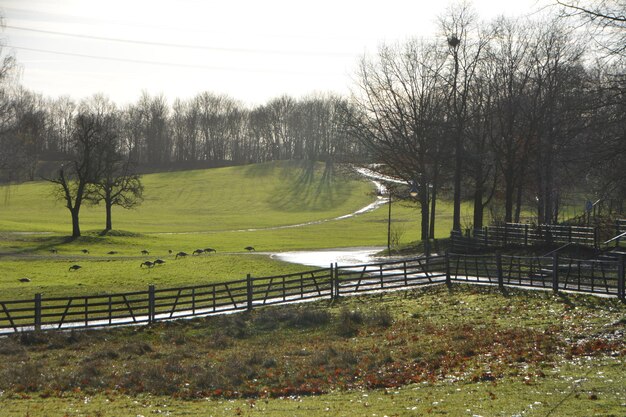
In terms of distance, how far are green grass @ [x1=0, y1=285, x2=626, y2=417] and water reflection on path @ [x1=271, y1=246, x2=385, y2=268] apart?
1900 centimetres

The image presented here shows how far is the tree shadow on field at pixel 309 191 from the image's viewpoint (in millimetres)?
122188

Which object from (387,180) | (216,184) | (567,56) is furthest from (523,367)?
(216,184)

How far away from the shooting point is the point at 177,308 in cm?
3375

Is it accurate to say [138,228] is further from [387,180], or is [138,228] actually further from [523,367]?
[523,367]

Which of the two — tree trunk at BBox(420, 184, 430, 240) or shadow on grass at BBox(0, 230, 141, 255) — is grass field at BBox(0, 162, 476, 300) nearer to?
shadow on grass at BBox(0, 230, 141, 255)

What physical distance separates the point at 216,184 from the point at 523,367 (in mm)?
126849

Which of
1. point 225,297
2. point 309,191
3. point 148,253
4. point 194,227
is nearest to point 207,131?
point 309,191

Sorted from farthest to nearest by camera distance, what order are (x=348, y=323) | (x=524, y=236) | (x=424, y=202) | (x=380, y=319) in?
(x=424, y=202) → (x=524, y=236) → (x=380, y=319) → (x=348, y=323)

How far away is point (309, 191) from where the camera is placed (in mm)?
136250

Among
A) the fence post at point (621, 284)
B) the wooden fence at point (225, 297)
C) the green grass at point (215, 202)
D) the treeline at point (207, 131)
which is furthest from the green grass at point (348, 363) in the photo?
the treeline at point (207, 131)

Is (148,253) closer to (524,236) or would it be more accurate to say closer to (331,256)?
(331,256)

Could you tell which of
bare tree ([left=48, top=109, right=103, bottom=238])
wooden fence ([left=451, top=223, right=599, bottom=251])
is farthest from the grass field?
wooden fence ([left=451, top=223, right=599, bottom=251])

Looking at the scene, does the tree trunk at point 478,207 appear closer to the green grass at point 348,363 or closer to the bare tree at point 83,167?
the green grass at point 348,363

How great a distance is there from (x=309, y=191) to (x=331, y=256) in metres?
79.3
